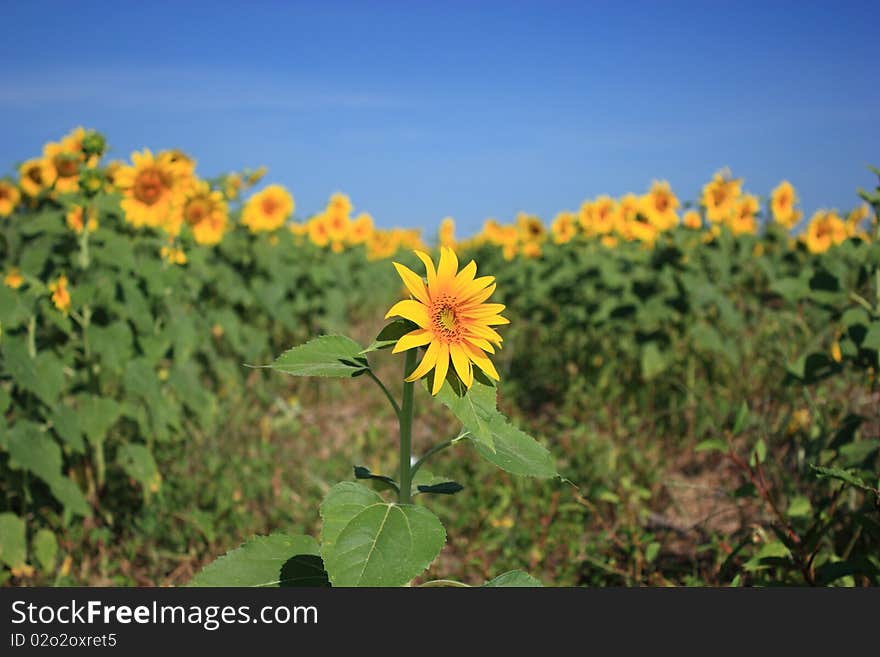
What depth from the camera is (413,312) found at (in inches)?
50.5

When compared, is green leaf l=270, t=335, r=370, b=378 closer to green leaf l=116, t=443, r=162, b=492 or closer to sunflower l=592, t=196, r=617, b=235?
green leaf l=116, t=443, r=162, b=492

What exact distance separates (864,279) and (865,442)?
29.4 inches

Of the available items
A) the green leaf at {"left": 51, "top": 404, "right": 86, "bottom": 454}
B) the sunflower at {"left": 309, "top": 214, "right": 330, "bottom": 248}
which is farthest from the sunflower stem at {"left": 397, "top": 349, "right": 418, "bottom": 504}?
the sunflower at {"left": 309, "top": 214, "right": 330, "bottom": 248}

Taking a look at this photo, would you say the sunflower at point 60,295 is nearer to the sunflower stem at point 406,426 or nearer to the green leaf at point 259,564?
the green leaf at point 259,564

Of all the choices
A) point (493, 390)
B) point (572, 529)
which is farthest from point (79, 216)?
point (493, 390)

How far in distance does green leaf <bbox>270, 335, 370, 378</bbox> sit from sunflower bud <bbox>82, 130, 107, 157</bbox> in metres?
2.58

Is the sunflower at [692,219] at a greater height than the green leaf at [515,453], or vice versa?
the sunflower at [692,219]

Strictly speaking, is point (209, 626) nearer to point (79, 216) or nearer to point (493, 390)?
point (493, 390)

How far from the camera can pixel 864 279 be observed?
123 inches

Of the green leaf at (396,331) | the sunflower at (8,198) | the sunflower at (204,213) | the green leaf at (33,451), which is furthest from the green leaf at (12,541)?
the sunflower at (8,198)

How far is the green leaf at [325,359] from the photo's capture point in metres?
1.32

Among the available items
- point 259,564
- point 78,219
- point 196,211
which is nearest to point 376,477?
point 259,564

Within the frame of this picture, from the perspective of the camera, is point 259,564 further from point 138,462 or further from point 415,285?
point 138,462

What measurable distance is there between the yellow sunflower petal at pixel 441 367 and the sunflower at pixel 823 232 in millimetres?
5659
